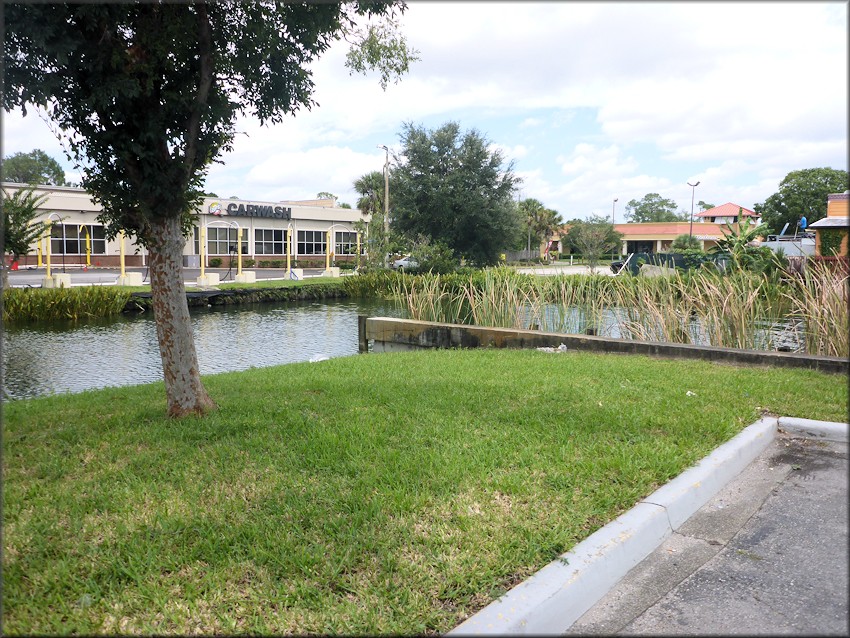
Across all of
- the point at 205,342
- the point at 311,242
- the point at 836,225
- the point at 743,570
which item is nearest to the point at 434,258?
the point at 205,342

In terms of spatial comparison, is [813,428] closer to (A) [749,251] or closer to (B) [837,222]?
(B) [837,222]

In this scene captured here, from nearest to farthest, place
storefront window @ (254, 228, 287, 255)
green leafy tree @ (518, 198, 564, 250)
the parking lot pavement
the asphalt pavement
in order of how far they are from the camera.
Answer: the parking lot pavement < the asphalt pavement < storefront window @ (254, 228, 287, 255) < green leafy tree @ (518, 198, 564, 250)

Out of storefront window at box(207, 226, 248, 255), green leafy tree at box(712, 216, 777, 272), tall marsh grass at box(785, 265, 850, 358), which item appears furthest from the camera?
storefront window at box(207, 226, 248, 255)

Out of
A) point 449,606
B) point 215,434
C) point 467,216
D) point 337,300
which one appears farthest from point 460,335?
point 467,216

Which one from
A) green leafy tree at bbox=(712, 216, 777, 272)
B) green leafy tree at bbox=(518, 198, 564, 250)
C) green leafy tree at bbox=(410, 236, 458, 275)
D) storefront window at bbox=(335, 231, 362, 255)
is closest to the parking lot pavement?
green leafy tree at bbox=(712, 216, 777, 272)

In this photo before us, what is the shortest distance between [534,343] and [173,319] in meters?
6.20

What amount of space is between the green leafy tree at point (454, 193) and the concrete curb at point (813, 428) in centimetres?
2916

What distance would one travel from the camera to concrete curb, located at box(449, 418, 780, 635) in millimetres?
2840

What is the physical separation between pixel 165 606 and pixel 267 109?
4.74m

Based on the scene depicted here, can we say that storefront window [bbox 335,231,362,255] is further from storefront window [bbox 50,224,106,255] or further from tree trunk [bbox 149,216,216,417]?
tree trunk [bbox 149,216,216,417]

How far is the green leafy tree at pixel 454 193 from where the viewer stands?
34594 millimetres

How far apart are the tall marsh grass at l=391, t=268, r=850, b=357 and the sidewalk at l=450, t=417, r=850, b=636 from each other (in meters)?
3.98

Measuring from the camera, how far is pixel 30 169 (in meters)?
58.6

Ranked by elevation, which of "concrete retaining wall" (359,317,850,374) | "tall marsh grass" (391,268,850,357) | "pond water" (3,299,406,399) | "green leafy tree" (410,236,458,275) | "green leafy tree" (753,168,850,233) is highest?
"green leafy tree" (753,168,850,233)
